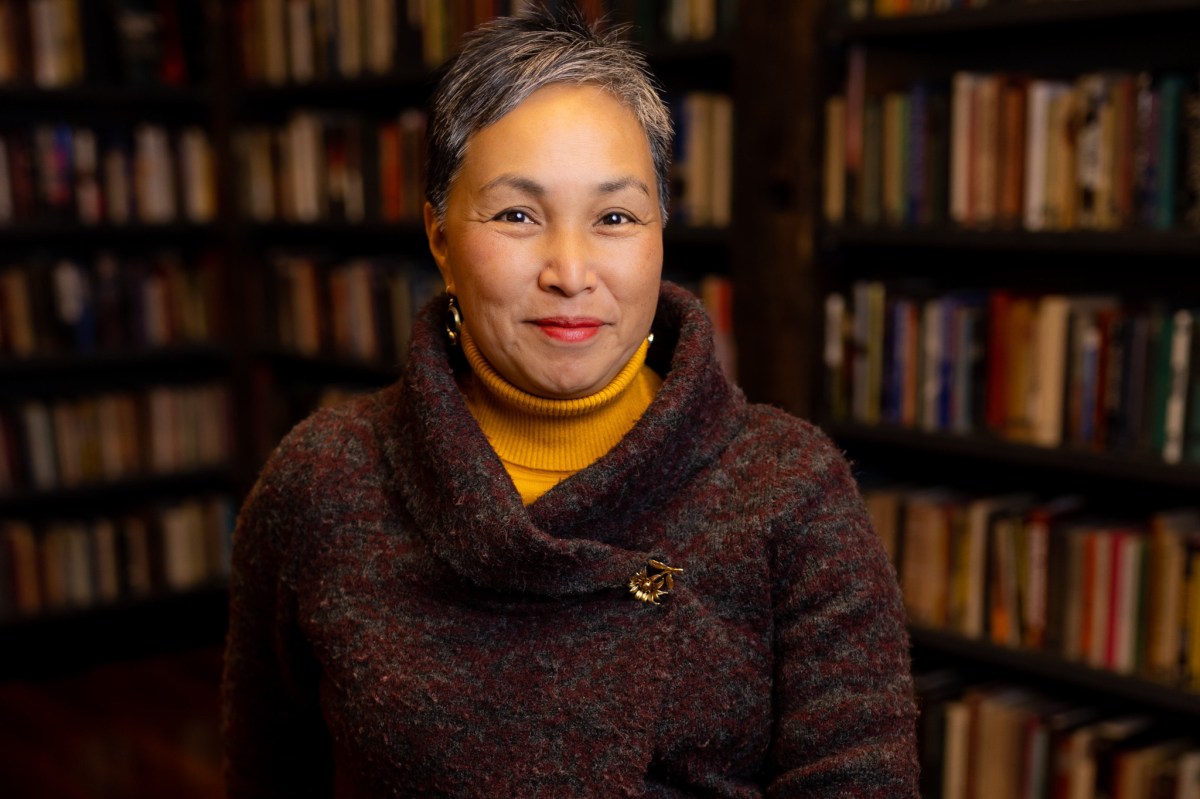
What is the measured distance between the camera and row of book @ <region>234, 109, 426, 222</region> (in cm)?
311

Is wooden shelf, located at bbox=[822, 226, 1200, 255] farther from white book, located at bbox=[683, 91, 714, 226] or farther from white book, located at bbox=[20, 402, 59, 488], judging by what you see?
white book, located at bbox=[20, 402, 59, 488]

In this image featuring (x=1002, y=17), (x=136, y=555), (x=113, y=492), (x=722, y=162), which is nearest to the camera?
(x=1002, y=17)

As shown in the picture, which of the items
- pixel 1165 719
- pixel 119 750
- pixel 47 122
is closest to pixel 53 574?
pixel 119 750

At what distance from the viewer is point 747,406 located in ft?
A: 3.67

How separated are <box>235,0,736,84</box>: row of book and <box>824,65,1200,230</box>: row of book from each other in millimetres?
377

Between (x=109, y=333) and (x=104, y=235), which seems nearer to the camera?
(x=109, y=333)

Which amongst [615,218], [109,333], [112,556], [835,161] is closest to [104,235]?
[109,333]

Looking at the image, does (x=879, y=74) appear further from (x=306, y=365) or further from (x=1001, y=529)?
(x=306, y=365)

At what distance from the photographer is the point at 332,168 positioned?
3.34 m

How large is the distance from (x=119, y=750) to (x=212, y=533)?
846 millimetres

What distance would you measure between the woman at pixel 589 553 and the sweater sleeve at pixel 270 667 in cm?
10

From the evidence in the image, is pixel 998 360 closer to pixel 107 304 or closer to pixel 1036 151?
pixel 1036 151

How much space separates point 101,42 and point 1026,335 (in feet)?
8.56

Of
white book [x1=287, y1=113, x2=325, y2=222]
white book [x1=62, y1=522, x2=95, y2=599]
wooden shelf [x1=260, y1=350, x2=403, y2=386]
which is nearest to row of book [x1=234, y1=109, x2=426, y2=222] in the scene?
white book [x1=287, y1=113, x2=325, y2=222]
